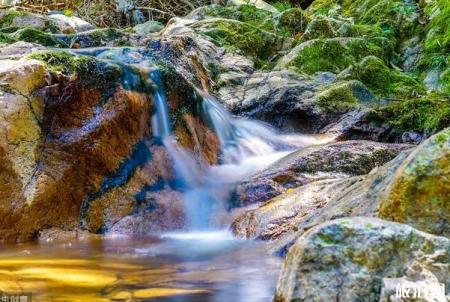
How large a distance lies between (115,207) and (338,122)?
3950 mm

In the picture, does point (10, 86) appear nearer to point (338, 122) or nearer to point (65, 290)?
point (65, 290)

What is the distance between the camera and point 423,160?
8.54 feet

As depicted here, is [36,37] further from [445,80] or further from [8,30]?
[445,80]

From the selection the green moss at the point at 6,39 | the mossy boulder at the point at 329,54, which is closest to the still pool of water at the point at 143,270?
the green moss at the point at 6,39

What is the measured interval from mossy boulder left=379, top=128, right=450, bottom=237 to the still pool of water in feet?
2.69

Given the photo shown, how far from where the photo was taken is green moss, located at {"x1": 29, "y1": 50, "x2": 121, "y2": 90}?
5211 millimetres

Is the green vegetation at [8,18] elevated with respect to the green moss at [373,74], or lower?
elevated

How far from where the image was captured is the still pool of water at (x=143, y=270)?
2719 mm

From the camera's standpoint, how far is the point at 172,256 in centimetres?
382

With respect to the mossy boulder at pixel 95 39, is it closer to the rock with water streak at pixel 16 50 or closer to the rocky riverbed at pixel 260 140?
the rocky riverbed at pixel 260 140

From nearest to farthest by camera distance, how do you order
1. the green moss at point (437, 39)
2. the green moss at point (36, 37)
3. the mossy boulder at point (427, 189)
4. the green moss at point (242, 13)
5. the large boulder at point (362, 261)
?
the large boulder at point (362, 261) → the mossy boulder at point (427, 189) → the green moss at point (36, 37) → the green moss at point (437, 39) → the green moss at point (242, 13)

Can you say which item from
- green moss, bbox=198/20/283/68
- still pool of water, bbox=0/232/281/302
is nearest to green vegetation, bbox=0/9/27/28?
green moss, bbox=198/20/283/68

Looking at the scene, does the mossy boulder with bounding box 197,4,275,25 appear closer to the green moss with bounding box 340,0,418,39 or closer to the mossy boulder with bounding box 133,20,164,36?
the mossy boulder with bounding box 133,20,164,36

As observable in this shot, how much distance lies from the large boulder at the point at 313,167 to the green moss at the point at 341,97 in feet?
7.24
